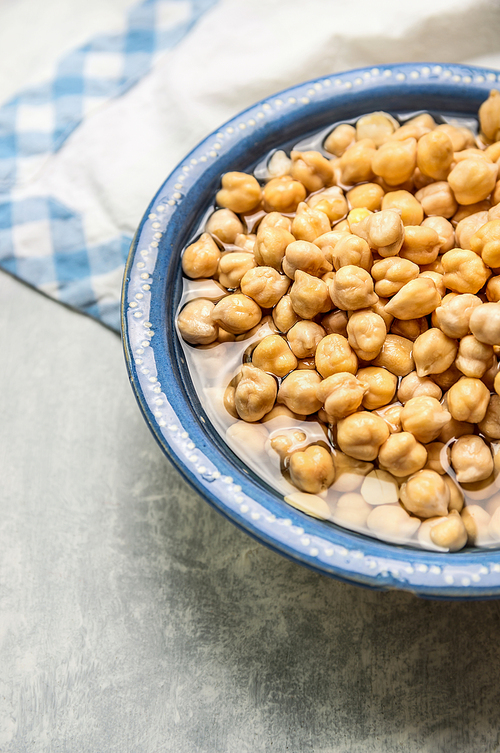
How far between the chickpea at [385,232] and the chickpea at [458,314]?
6.7 inches

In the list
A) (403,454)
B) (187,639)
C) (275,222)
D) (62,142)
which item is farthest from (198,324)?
(62,142)

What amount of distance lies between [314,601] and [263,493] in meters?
0.49

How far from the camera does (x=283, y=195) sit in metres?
1.45

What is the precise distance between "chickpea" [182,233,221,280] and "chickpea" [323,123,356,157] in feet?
1.33

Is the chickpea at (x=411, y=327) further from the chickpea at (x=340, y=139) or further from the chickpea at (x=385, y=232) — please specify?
the chickpea at (x=340, y=139)

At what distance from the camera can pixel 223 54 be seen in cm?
199

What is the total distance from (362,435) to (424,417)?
0.41ft

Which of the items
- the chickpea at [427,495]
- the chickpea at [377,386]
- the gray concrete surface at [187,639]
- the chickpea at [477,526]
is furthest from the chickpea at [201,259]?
the chickpea at [477,526]

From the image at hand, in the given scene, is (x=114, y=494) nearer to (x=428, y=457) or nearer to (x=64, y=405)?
(x=64, y=405)

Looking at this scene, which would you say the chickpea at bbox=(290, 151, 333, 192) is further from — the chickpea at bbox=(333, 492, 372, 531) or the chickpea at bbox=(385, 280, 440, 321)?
the chickpea at bbox=(333, 492, 372, 531)

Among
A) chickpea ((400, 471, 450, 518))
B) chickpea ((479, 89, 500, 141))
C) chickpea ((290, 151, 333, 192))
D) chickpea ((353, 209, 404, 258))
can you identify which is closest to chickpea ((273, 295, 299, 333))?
chickpea ((353, 209, 404, 258))

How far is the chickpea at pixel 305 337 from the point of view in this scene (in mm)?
1311

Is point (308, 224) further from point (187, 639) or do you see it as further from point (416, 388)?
point (187, 639)

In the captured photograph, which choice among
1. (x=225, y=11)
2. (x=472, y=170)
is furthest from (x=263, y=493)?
(x=225, y=11)
